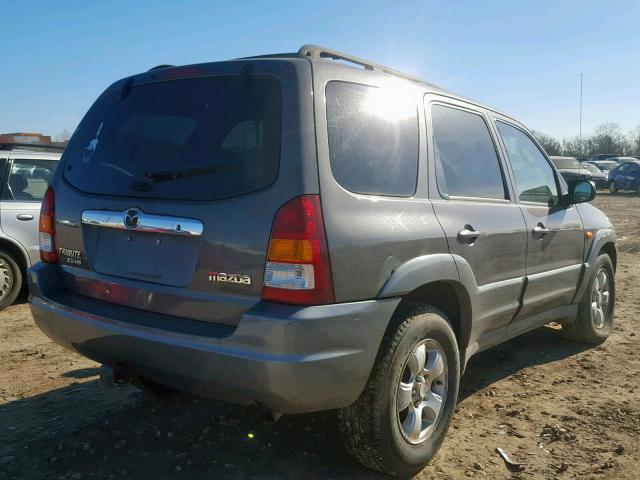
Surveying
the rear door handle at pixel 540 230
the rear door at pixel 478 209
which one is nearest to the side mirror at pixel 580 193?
the rear door handle at pixel 540 230

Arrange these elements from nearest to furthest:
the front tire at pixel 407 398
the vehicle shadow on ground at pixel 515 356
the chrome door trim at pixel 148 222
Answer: the chrome door trim at pixel 148 222
the front tire at pixel 407 398
the vehicle shadow on ground at pixel 515 356

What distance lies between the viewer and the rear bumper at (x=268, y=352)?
7.46 ft

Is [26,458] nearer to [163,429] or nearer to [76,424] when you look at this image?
[76,424]

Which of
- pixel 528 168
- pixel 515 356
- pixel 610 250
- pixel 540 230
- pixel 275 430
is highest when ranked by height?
pixel 528 168

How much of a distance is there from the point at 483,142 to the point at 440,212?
0.97m

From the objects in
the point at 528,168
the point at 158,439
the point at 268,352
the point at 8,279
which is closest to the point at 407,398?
the point at 268,352

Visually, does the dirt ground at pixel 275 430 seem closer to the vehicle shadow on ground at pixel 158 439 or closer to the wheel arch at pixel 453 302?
the vehicle shadow on ground at pixel 158 439

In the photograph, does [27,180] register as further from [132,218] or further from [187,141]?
[187,141]

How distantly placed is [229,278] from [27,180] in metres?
5.09

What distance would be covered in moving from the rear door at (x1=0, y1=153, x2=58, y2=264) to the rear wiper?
4.21 meters

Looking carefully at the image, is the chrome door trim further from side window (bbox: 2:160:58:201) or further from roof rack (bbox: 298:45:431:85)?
side window (bbox: 2:160:58:201)

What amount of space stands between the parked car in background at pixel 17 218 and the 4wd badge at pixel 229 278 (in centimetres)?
462

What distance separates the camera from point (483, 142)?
12.3ft

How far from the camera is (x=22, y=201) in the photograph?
638cm
